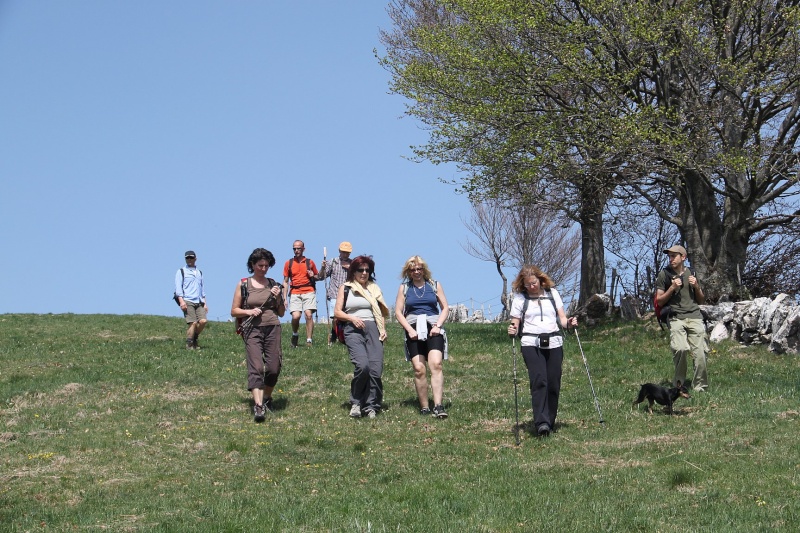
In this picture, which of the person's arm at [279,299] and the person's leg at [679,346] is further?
the person's leg at [679,346]

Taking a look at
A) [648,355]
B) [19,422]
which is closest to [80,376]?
[19,422]

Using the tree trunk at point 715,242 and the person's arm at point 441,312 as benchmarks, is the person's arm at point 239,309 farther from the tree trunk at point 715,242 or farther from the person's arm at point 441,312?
the tree trunk at point 715,242

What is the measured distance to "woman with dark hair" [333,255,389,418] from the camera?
1376 centimetres

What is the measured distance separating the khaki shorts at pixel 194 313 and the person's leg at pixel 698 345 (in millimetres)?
10271

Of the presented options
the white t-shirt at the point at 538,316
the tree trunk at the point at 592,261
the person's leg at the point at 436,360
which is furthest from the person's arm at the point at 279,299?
the tree trunk at the point at 592,261

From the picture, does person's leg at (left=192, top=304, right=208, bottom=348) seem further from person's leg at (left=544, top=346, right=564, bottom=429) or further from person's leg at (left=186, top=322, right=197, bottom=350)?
person's leg at (left=544, top=346, right=564, bottom=429)

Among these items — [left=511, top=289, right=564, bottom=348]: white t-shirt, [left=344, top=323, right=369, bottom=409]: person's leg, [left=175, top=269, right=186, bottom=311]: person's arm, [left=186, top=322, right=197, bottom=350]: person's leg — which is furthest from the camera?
[left=186, top=322, right=197, bottom=350]: person's leg

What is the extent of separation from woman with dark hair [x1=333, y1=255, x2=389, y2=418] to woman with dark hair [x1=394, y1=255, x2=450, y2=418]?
495 mm

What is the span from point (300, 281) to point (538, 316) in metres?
8.70

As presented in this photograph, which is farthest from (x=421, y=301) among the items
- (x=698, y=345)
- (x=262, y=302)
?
(x=698, y=345)

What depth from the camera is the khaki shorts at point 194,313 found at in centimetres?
2003

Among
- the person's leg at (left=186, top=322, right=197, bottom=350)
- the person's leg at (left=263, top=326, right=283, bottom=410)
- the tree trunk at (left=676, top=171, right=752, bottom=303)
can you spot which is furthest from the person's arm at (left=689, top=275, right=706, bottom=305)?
the person's leg at (left=186, top=322, right=197, bottom=350)

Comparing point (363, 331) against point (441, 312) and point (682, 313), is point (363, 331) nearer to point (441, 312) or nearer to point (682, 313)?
point (441, 312)

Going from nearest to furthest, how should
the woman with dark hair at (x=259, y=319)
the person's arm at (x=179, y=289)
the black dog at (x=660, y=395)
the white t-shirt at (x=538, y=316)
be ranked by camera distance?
the white t-shirt at (x=538, y=316)
the black dog at (x=660, y=395)
the woman with dark hair at (x=259, y=319)
the person's arm at (x=179, y=289)
